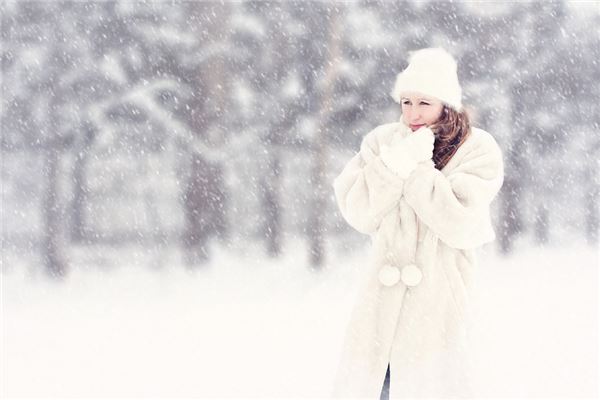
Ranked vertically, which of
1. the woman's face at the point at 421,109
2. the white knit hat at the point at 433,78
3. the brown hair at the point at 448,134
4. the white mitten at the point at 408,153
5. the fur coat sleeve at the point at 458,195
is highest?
the white knit hat at the point at 433,78

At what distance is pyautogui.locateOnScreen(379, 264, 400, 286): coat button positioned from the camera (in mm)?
2902

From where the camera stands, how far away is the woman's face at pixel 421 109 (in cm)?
295

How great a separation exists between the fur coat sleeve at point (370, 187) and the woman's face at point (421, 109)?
0.43 feet

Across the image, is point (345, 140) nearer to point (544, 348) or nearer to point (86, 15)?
point (86, 15)

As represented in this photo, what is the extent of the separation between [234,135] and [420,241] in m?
7.45

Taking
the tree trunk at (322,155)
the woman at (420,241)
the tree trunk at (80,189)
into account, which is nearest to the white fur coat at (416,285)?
the woman at (420,241)

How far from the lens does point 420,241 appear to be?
9.69ft

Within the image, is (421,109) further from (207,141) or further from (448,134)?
(207,141)

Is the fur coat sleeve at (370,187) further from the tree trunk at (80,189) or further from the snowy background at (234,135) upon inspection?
the tree trunk at (80,189)

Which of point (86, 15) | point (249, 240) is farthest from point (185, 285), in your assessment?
point (86, 15)

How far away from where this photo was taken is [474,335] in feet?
9.68

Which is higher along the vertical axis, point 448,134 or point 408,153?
point 448,134

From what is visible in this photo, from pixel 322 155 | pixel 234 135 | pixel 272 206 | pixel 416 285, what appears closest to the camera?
pixel 416 285

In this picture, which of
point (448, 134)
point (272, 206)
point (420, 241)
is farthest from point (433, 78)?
point (272, 206)
